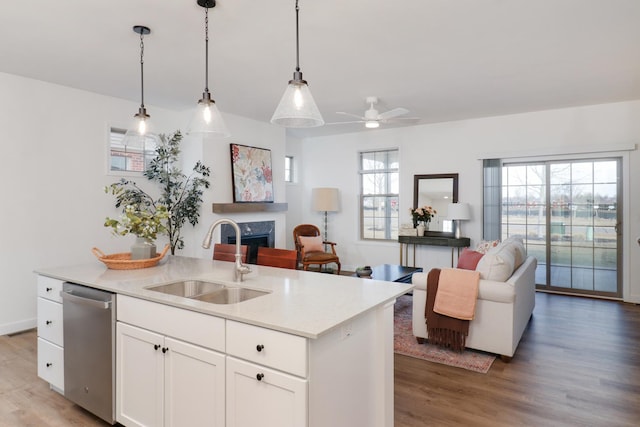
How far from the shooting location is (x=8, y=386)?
2.79 m

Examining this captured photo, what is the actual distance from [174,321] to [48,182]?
3.36 m

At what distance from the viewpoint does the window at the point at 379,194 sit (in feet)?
22.6

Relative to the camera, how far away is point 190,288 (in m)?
2.36

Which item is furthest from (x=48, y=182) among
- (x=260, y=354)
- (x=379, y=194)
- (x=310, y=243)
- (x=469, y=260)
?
(x=379, y=194)

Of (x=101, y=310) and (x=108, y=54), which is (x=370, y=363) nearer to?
(x=101, y=310)

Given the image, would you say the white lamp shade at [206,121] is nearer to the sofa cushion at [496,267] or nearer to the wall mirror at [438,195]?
the sofa cushion at [496,267]

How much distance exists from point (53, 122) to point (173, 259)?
2419mm

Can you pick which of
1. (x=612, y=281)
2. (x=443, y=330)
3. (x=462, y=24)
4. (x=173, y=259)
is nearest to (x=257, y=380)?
(x=173, y=259)

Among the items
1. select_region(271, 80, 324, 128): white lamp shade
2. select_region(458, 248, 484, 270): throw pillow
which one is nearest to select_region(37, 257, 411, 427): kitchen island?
select_region(271, 80, 324, 128): white lamp shade

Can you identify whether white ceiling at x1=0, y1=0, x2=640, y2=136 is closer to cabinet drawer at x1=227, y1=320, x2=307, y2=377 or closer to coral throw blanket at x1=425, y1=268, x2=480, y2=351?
coral throw blanket at x1=425, y1=268, x2=480, y2=351

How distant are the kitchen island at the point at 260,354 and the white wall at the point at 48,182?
8.02ft

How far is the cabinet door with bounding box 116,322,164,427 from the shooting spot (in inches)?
77.4

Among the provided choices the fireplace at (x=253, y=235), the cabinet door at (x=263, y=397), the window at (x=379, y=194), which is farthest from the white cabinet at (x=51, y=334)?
the window at (x=379, y=194)

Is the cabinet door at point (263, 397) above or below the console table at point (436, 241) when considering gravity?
below
